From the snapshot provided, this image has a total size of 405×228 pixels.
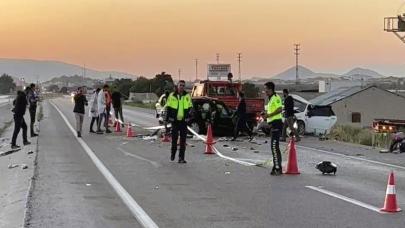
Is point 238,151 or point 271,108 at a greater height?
point 271,108

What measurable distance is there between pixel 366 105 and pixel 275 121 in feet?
169

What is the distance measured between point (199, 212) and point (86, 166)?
6.47 m

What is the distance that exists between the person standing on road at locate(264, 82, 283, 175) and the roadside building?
4784 cm

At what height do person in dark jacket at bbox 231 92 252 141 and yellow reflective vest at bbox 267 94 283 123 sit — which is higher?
yellow reflective vest at bbox 267 94 283 123

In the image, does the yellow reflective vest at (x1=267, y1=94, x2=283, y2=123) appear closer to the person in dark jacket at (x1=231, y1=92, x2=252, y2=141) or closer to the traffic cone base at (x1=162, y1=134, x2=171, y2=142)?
the traffic cone base at (x1=162, y1=134, x2=171, y2=142)

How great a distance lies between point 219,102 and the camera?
83.8 ft

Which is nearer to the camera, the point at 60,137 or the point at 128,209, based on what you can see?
the point at 128,209

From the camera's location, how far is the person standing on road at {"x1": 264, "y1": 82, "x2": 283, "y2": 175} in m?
13.8

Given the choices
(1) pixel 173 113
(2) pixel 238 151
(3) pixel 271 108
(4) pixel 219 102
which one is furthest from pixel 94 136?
(3) pixel 271 108

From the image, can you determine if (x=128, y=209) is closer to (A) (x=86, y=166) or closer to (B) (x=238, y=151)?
(A) (x=86, y=166)

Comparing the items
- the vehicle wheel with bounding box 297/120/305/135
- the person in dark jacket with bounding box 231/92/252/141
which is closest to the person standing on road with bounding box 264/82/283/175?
the person in dark jacket with bounding box 231/92/252/141

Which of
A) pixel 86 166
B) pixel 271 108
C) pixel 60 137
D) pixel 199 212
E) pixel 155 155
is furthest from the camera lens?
pixel 60 137

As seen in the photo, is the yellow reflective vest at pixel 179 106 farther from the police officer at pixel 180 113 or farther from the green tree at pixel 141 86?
the green tree at pixel 141 86

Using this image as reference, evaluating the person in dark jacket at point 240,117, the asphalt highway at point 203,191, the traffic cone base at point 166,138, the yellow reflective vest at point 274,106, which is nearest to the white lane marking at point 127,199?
the asphalt highway at point 203,191
